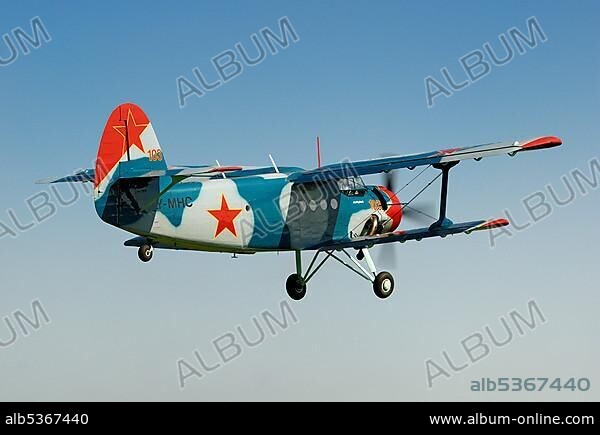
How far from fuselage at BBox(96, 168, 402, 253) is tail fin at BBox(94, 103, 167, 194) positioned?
169mm

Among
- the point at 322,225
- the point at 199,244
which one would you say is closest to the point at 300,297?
the point at 322,225

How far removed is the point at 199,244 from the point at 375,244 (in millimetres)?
3223

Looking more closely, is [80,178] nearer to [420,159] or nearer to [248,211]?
[248,211]

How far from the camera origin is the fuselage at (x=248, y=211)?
55.1ft

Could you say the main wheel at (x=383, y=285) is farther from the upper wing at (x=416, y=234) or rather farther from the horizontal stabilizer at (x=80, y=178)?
the horizontal stabilizer at (x=80, y=178)

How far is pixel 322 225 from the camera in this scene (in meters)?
19.1

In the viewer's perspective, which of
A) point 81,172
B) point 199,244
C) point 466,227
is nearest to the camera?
point 199,244

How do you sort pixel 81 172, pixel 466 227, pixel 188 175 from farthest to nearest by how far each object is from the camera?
1. pixel 81 172
2. pixel 466 227
3. pixel 188 175

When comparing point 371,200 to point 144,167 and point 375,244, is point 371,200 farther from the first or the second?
point 144,167

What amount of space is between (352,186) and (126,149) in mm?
4613

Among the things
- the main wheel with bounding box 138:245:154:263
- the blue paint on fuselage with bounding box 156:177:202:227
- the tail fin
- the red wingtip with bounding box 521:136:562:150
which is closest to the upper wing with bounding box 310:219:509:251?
the red wingtip with bounding box 521:136:562:150

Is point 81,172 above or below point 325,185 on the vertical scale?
above

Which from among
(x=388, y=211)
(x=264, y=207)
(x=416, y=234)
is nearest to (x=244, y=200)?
(x=264, y=207)

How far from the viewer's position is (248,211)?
18.1 metres
